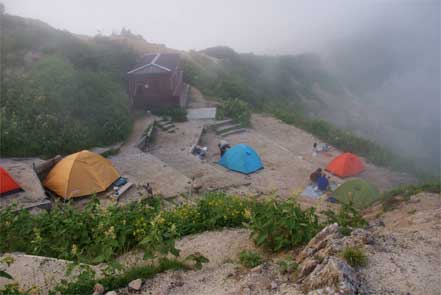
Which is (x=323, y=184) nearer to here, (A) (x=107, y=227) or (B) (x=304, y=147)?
(B) (x=304, y=147)

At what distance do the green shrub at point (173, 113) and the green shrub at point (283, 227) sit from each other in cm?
1458

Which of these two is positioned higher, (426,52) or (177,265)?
(426,52)

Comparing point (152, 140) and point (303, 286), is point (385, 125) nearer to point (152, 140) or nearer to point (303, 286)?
point (152, 140)

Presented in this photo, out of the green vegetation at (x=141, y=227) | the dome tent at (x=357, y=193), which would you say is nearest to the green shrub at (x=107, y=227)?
the green vegetation at (x=141, y=227)

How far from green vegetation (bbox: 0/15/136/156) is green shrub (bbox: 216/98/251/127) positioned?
5.69m

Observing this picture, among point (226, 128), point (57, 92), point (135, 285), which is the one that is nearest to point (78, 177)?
point (57, 92)

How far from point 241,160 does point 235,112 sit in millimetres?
7458

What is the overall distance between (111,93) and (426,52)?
171ft

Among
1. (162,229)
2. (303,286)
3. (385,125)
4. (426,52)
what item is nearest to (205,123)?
(162,229)

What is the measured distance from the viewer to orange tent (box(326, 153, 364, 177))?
15.4m

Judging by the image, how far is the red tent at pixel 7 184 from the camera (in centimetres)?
920

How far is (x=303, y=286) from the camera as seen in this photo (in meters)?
3.70

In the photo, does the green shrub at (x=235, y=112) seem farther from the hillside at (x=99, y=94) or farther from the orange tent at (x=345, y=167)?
the orange tent at (x=345, y=167)

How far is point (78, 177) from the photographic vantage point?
10.7m
